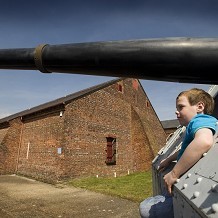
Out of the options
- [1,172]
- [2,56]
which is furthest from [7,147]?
[2,56]

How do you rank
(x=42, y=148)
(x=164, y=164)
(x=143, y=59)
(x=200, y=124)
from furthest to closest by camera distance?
(x=42, y=148) < (x=164, y=164) < (x=200, y=124) < (x=143, y=59)

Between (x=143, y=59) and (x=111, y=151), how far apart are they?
51.6 ft

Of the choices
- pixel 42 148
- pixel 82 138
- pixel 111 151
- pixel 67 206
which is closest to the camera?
pixel 67 206

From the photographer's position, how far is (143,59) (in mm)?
1080

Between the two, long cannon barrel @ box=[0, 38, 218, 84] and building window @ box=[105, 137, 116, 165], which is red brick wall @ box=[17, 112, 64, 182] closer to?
building window @ box=[105, 137, 116, 165]

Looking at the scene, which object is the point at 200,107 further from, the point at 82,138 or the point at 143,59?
the point at 82,138

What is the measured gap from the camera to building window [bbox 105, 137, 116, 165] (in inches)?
634

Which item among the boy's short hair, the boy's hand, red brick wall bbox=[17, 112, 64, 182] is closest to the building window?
red brick wall bbox=[17, 112, 64, 182]

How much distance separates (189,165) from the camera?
5.44 feet

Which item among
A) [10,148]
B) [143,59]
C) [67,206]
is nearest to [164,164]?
[143,59]

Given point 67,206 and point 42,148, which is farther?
point 42,148

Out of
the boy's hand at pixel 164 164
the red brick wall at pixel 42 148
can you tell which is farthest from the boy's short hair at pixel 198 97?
the red brick wall at pixel 42 148

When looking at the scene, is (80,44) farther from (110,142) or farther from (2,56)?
(110,142)

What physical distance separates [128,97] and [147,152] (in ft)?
13.8
